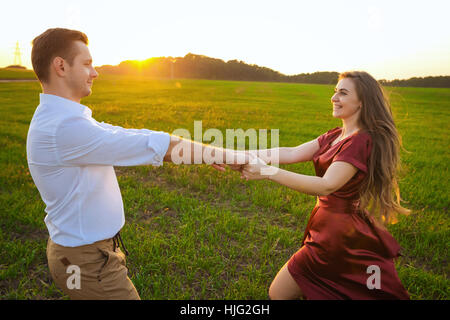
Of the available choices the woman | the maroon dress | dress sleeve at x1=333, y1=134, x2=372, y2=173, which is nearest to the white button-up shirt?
the woman

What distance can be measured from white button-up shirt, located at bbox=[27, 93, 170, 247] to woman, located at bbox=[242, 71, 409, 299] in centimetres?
145

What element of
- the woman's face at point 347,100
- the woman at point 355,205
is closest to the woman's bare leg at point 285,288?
the woman at point 355,205

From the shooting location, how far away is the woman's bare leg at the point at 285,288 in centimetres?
288

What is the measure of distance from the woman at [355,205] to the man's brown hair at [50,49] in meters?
1.99

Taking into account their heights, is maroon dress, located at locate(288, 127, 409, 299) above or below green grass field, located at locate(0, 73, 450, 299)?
above

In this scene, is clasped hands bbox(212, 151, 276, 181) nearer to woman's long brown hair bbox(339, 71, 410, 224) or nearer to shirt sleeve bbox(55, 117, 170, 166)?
woman's long brown hair bbox(339, 71, 410, 224)

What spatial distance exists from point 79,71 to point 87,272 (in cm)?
148

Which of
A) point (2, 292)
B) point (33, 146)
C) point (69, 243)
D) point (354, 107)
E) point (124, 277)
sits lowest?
point (2, 292)

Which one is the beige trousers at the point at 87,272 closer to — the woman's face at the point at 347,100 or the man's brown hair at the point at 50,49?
the man's brown hair at the point at 50,49

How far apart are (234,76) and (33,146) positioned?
97.7 meters

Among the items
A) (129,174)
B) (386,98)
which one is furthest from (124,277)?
(129,174)

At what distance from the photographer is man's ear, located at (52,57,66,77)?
197 cm

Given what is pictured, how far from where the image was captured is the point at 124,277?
7.44ft
